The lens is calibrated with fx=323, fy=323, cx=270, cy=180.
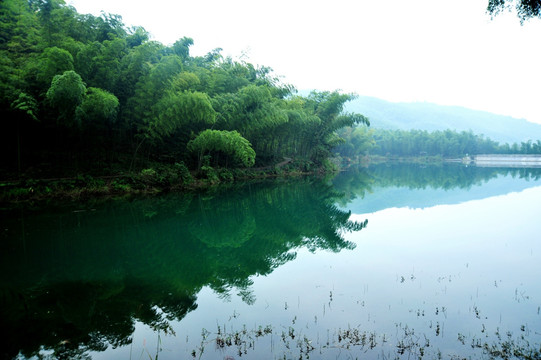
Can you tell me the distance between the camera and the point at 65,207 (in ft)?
37.0

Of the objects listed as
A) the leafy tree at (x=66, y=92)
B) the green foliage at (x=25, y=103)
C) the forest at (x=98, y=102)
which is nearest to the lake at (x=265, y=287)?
the green foliage at (x=25, y=103)

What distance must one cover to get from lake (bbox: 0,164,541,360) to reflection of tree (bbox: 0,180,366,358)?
3 cm

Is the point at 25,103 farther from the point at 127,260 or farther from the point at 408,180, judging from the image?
the point at 408,180

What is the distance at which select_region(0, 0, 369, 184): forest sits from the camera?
478 inches

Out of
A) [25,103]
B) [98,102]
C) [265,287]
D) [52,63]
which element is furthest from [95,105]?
[265,287]

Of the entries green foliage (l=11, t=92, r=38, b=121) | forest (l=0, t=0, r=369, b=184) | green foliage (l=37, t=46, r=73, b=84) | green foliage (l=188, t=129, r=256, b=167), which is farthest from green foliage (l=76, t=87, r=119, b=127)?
green foliage (l=188, t=129, r=256, b=167)

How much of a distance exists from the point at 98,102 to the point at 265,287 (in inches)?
412

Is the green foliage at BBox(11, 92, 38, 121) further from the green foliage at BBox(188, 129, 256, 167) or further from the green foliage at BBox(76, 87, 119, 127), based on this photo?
the green foliage at BBox(188, 129, 256, 167)

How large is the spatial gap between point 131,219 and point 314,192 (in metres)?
10.1

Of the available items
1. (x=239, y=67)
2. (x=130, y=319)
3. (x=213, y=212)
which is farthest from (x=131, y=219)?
(x=239, y=67)

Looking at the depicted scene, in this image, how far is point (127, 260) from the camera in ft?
20.6

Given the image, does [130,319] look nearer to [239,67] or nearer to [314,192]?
[314,192]

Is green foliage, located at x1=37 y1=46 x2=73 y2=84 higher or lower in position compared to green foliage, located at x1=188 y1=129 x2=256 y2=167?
higher

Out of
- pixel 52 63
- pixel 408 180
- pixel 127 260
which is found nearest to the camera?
pixel 127 260
